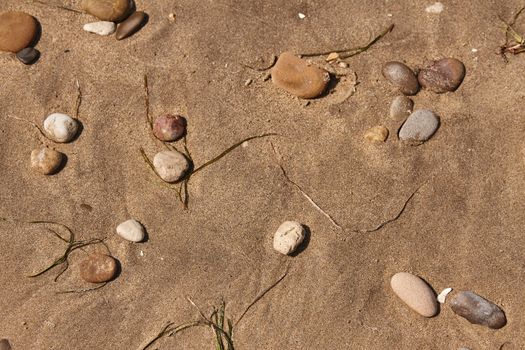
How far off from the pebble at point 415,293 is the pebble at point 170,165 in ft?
4.03

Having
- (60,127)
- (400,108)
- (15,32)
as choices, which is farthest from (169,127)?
(400,108)

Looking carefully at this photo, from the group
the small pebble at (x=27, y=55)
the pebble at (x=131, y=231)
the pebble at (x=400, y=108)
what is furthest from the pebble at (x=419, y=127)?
the small pebble at (x=27, y=55)

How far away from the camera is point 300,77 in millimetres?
3059

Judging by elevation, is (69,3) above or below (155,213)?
above

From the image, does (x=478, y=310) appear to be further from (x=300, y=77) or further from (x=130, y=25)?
(x=130, y=25)

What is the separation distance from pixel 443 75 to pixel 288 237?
120 centimetres

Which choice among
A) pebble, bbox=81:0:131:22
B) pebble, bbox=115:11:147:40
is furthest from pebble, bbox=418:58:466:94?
pebble, bbox=81:0:131:22

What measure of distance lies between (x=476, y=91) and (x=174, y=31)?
166cm

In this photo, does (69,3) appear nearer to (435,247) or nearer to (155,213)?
(155,213)

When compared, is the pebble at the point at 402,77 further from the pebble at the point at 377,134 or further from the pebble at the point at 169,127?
the pebble at the point at 169,127

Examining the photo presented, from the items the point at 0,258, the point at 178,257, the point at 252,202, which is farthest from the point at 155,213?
the point at 0,258

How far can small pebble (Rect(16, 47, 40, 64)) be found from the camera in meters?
3.07

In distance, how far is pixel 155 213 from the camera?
3.02 m

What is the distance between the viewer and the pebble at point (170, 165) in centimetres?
298
